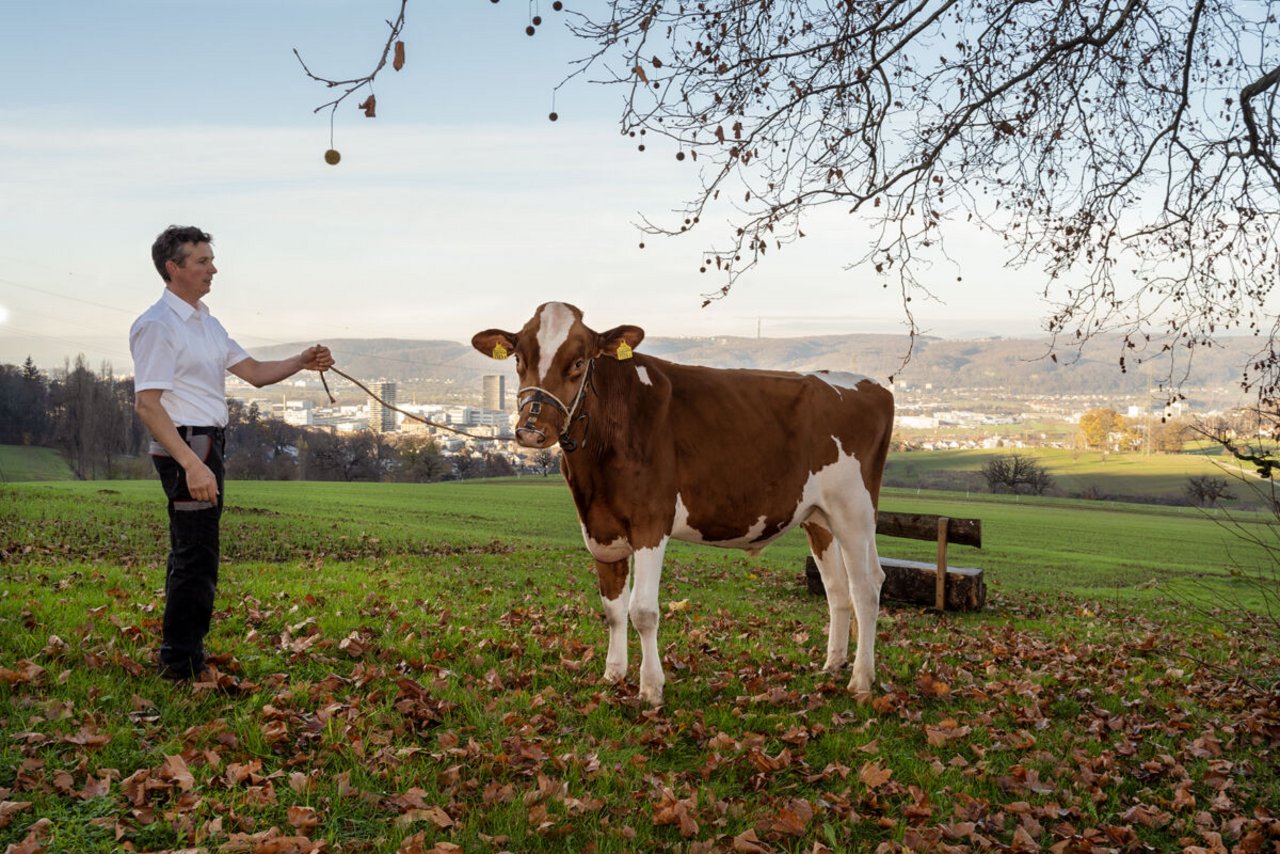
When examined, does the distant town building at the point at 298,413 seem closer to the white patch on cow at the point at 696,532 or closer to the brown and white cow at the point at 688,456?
the brown and white cow at the point at 688,456

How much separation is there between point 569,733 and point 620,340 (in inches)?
117

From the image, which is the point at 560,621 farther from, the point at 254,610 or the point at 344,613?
the point at 254,610

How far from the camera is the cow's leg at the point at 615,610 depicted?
306 inches

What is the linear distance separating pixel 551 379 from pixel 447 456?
3689 inches

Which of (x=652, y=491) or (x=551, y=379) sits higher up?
(x=551, y=379)

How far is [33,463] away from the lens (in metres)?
75.9

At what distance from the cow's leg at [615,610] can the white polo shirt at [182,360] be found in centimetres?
327

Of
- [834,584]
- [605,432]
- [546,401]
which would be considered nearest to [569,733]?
[605,432]

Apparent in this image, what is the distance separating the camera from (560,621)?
35.4ft

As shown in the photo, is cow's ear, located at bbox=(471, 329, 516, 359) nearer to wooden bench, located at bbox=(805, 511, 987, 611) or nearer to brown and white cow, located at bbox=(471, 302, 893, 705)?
brown and white cow, located at bbox=(471, 302, 893, 705)

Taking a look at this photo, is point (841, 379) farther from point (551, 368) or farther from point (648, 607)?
point (551, 368)

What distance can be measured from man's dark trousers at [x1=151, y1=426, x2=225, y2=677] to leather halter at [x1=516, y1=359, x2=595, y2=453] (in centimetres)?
218

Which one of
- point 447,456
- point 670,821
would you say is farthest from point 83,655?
point 447,456

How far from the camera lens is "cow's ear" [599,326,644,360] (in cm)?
718
